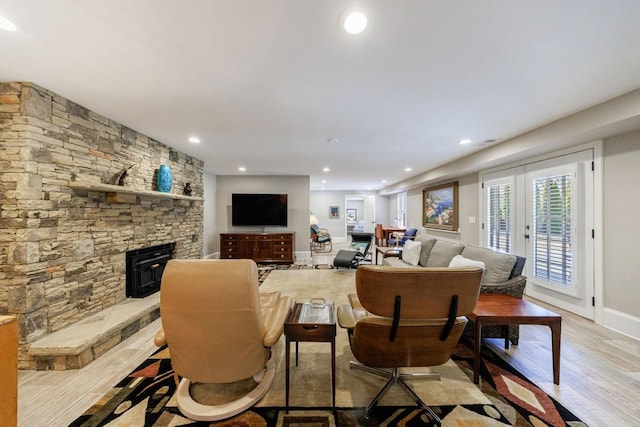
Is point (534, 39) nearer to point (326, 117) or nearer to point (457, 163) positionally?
point (326, 117)

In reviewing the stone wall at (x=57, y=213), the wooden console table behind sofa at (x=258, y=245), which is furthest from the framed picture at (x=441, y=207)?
the stone wall at (x=57, y=213)

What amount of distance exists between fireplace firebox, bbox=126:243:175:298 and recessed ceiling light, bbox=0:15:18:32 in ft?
7.65

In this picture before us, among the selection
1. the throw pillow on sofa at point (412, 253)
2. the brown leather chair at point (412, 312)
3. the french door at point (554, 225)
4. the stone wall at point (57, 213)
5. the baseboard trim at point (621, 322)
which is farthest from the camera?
the throw pillow on sofa at point (412, 253)

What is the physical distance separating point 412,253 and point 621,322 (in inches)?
90.4

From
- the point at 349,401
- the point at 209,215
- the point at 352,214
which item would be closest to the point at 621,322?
the point at 349,401

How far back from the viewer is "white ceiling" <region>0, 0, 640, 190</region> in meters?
1.27

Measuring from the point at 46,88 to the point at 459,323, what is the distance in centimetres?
378

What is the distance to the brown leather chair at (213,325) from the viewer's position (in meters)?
1.41

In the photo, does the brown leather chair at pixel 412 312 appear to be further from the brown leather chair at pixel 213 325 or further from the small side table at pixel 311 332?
the brown leather chair at pixel 213 325

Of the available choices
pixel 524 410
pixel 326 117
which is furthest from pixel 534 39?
pixel 524 410

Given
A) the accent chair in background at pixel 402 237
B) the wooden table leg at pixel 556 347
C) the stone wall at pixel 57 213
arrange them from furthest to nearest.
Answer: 1. the accent chair in background at pixel 402 237
2. the stone wall at pixel 57 213
3. the wooden table leg at pixel 556 347

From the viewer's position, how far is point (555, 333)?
5.83 ft

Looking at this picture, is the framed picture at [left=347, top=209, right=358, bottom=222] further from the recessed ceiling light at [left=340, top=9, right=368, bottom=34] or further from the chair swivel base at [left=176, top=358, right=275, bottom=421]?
the recessed ceiling light at [left=340, top=9, right=368, bottom=34]

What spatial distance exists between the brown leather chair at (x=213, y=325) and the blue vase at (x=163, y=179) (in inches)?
106
